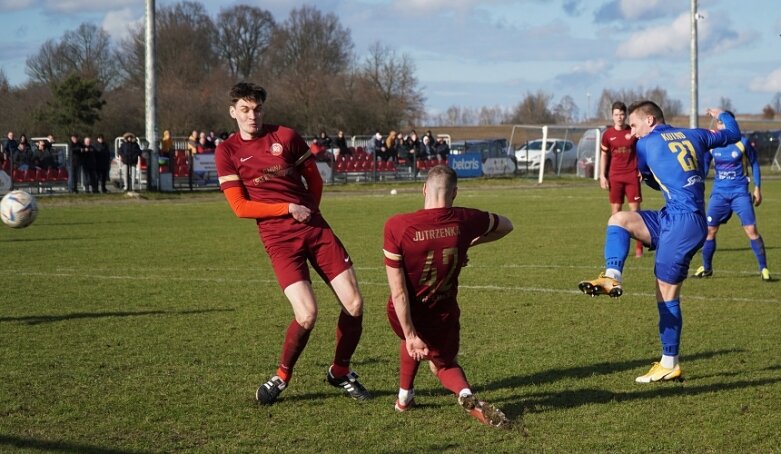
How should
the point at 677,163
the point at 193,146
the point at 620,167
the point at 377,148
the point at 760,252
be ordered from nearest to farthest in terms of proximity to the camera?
the point at 677,163 → the point at 760,252 → the point at 620,167 → the point at 193,146 → the point at 377,148

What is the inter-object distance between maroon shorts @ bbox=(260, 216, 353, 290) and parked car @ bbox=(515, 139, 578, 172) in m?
36.5

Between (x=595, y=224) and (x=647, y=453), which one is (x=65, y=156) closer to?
(x=595, y=224)

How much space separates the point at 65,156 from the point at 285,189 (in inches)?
1032

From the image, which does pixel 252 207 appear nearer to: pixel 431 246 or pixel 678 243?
pixel 431 246

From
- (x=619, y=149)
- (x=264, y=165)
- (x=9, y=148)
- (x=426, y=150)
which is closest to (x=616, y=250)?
(x=264, y=165)

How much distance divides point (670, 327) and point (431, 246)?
7.66ft

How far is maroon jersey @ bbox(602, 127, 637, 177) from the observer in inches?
590

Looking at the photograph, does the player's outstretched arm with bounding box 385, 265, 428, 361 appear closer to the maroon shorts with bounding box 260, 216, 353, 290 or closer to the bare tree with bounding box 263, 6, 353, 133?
the maroon shorts with bounding box 260, 216, 353, 290

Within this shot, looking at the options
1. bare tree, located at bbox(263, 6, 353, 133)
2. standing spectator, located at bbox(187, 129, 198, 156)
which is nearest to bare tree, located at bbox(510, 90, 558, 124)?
bare tree, located at bbox(263, 6, 353, 133)

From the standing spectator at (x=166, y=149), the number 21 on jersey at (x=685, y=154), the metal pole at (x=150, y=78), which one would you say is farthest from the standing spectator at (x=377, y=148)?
the number 21 on jersey at (x=685, y=154)

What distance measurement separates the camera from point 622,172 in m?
15.4

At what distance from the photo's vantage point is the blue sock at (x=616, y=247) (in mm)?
6859

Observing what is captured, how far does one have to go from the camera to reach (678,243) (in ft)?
23.5

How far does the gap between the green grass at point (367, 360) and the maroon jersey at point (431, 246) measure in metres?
0.83
